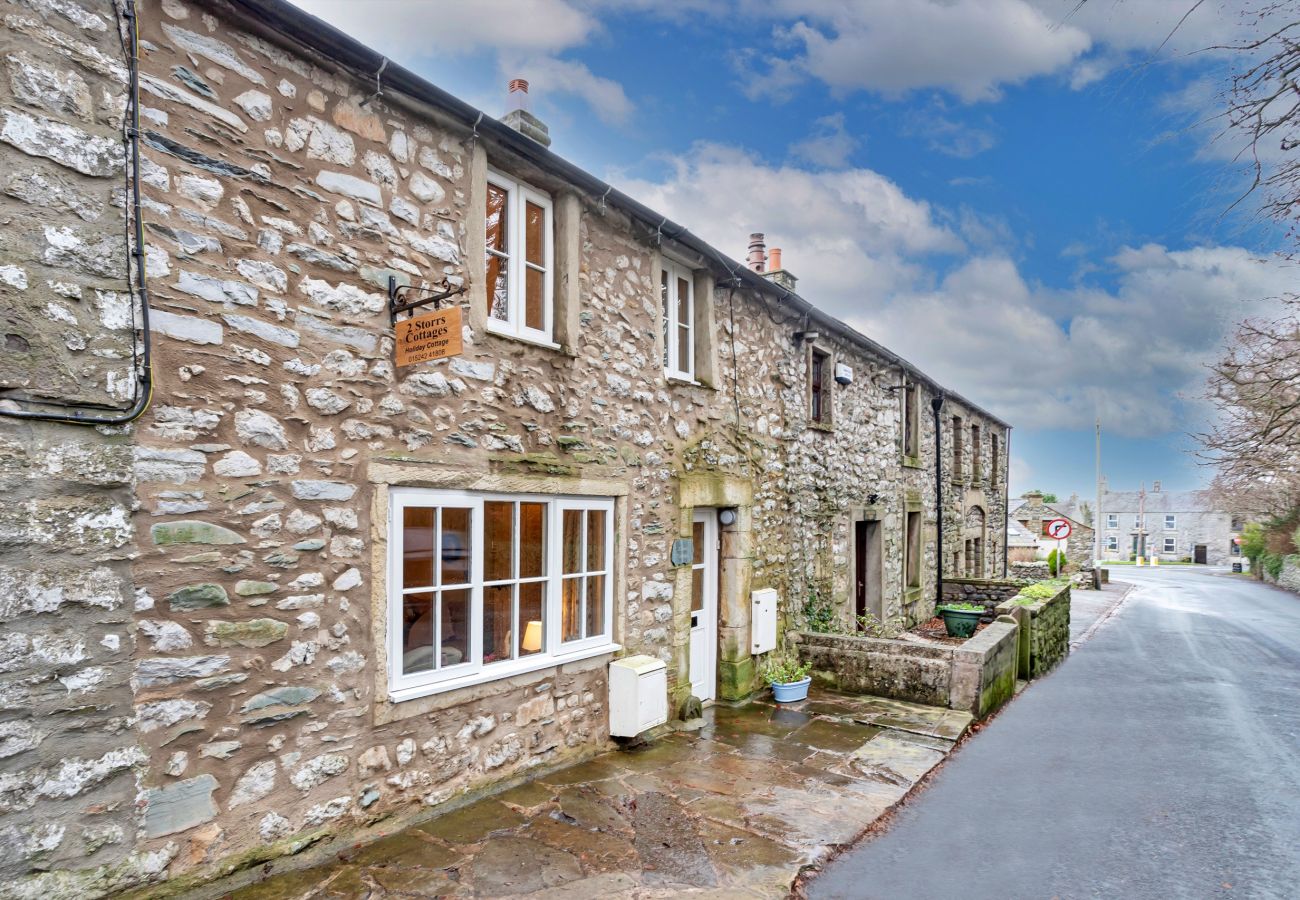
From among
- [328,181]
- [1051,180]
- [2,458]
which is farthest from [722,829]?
[1051,180]

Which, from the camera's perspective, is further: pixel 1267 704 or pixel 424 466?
pixel 1267 704

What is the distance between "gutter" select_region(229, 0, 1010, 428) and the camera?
154 inches

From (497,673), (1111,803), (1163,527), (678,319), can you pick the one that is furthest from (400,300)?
(1163,527)

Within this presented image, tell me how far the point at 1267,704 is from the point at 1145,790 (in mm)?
4972

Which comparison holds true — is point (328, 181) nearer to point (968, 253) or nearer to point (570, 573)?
point (570, 573)

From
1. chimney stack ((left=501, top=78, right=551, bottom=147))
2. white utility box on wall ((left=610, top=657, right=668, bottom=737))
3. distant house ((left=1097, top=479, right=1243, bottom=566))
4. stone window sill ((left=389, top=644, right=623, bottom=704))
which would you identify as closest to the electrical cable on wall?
stone window sill ((left=389, top=644, right=623, bottom=704))

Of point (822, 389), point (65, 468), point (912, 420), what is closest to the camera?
point (65, 468)

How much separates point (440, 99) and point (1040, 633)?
11093 mm

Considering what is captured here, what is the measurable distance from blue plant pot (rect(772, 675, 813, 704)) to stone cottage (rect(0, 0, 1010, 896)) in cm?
175

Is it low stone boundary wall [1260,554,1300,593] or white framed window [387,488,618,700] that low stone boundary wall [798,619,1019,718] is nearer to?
white framed window [387,488,618,700]

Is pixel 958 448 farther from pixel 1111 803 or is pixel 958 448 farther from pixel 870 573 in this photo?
pixel 1111 803

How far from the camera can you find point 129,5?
3410mm

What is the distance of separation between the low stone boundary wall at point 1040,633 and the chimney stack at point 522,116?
29.9 ft

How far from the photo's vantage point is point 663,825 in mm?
4789
